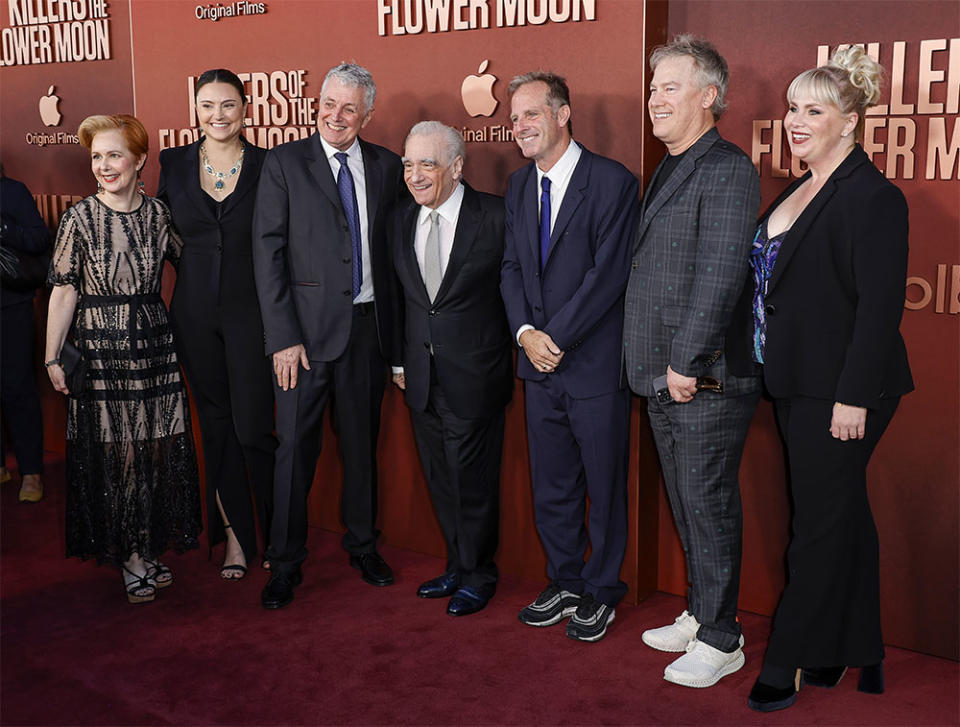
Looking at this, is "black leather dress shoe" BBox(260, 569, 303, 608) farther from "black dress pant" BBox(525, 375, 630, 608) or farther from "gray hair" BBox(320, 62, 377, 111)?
"gray hair" BBox(320, 62, 377, 111)

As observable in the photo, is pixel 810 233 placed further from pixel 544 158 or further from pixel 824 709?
pixel 824 709

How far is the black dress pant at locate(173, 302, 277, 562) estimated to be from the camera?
4.01 meters

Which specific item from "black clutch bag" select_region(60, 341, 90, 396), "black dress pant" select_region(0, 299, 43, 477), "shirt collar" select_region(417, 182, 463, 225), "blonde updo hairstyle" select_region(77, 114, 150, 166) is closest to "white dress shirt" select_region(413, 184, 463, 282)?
"shirt collar" select_region(417, 182, 463, 225)

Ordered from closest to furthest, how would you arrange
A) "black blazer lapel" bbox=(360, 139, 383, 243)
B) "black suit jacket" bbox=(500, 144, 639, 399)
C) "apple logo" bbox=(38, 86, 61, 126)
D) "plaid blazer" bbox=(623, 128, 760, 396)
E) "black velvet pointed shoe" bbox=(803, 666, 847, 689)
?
"plaid blazer" bbox=(623, 128, 760, 396), "black velvet pointed shoe" bbox=(803, 666, 847, 689), "black suit jacket" bbox=(500, 144, 639, 399), "black blazer lapel" bbox=(360, 139, 383, 243), "apple logo" bbox=(38, 86, 61, 126)

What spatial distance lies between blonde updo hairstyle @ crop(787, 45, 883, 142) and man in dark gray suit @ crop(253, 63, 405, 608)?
1.63m

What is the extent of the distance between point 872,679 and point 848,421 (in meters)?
0.95

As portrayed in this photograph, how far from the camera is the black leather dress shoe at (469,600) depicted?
12.6 feet

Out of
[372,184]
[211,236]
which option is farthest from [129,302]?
[372,184]

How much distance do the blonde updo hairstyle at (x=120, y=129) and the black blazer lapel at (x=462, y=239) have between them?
1225 millimetres

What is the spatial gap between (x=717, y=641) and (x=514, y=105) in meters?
1.94

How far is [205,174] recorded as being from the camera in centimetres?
392

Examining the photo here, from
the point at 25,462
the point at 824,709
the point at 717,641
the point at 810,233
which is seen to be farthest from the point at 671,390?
the point at 25,462

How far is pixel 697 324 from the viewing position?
3082mm

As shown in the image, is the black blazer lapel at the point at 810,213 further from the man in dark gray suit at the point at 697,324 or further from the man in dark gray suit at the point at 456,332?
the man in dark gray suit at the point at 456,332
